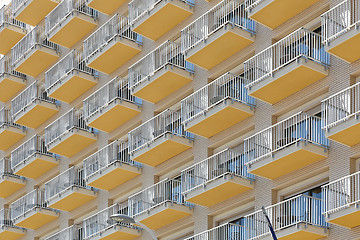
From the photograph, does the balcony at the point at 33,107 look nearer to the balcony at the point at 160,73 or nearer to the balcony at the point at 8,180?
the balcony at the point at 8,180

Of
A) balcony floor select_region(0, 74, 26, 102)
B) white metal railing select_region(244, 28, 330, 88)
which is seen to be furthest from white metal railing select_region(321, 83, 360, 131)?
balcony floor select_region(0, 74, 26, 102)

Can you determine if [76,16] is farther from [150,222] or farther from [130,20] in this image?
[150,222]

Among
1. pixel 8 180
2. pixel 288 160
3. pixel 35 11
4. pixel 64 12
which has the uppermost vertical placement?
pixel 35 11

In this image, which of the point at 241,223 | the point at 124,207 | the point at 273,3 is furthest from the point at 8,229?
the point at 273,3

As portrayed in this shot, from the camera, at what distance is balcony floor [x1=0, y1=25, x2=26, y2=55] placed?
185ft

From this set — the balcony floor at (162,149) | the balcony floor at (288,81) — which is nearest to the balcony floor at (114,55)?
the balcony floor at (162,149)

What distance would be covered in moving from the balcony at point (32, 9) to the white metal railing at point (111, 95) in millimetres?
9420

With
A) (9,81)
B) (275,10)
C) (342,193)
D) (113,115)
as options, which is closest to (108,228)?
(113,115)

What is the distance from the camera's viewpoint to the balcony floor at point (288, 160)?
109 ft

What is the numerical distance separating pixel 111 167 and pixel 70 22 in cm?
932

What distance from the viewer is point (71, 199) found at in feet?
155

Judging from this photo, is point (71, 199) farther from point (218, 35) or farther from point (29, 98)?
point (218, 35)

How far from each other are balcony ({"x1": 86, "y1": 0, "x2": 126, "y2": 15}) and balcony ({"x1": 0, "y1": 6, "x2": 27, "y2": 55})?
10418 millimetres

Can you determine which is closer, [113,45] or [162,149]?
[162,149]
